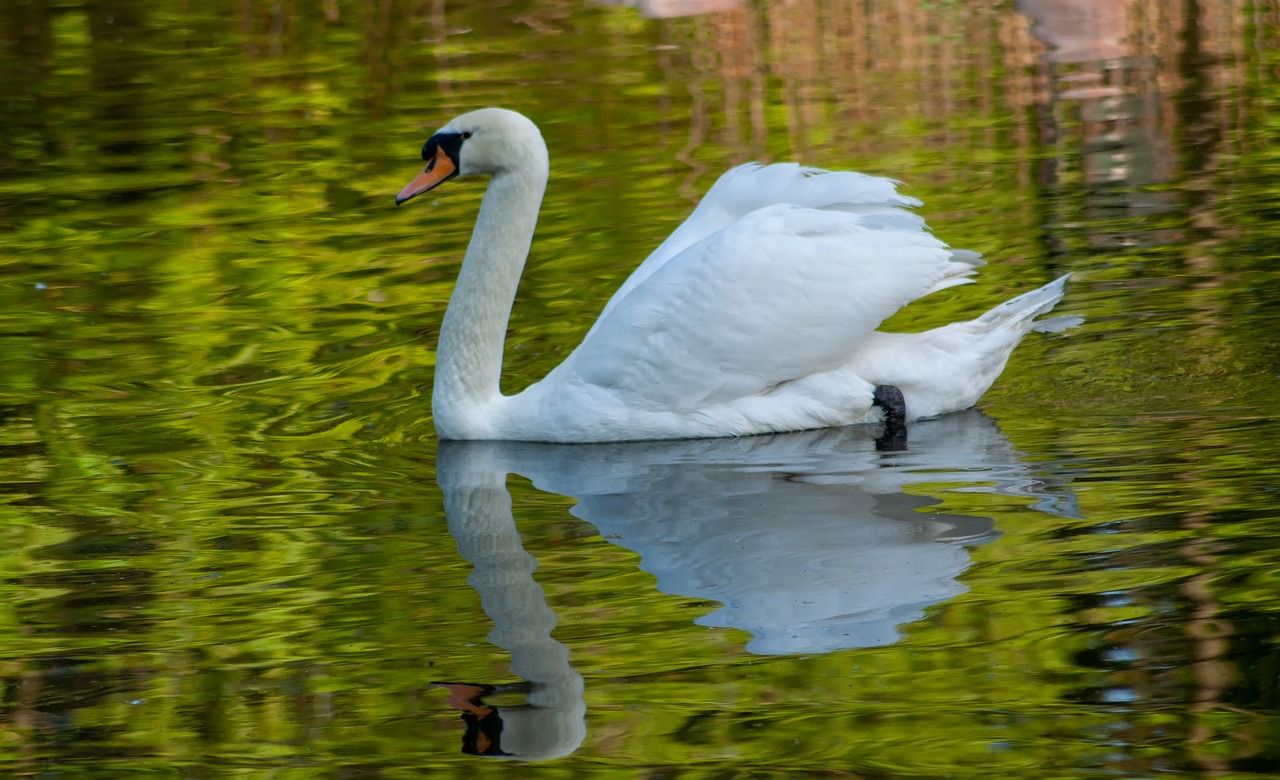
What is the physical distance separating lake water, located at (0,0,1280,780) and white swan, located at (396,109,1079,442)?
14 centimetres

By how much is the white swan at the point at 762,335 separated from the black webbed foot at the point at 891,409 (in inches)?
0.4

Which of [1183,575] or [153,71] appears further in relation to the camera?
[153,71]

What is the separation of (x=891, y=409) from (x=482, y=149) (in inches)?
72.3

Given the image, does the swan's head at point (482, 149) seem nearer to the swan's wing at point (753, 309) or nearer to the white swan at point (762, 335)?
the white swan at point (762, 335)

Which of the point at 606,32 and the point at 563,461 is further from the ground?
the point at 606,32

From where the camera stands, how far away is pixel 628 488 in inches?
258

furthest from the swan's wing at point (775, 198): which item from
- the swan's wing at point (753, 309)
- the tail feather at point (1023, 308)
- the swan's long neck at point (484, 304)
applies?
the swan's long neck at point (484, 304)

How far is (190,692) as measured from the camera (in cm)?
489

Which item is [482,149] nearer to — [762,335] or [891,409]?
[762,335]

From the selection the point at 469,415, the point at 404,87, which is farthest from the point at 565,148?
the point at 469,415

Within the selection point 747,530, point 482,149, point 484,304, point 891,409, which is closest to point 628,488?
point 747,530

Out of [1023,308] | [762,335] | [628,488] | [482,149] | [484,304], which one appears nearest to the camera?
[628,488]

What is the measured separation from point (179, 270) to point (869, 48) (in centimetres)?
696

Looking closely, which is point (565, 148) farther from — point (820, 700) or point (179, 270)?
point (820, 700)
